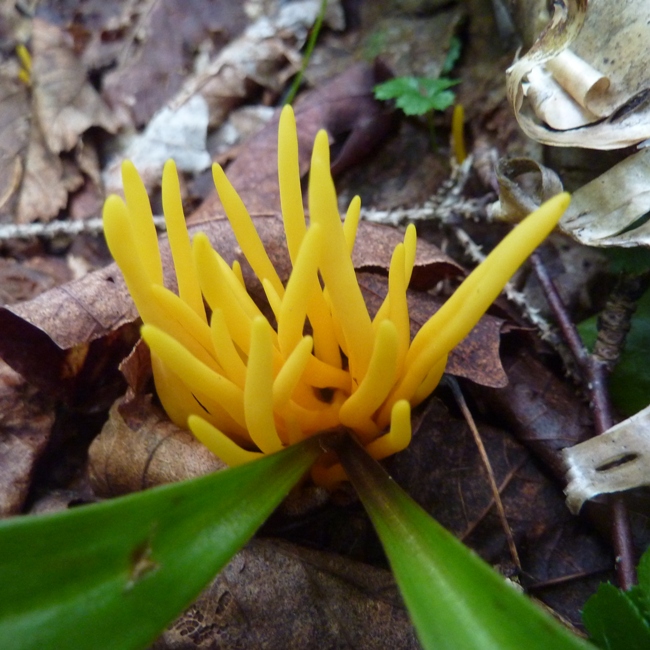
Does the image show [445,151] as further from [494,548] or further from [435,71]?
[494,548]

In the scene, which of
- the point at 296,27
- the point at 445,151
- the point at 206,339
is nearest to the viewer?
the point at 206,339

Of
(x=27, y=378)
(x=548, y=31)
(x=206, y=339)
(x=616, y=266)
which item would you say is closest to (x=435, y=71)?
(x=548, y=31)

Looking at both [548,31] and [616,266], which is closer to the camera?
[616,266]

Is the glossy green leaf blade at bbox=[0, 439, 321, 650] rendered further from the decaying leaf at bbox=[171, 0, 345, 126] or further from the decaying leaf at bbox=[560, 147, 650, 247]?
the decaying leaf at bbox=[171, 0, 345, 126]

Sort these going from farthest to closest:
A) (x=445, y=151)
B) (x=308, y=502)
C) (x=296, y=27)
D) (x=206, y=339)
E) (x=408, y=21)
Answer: (x=296, y=27) → (x=408, y=21) → (x=445, y=151) → (x=308, y=502) → (x=206, y=339)

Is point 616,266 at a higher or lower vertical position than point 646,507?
higher

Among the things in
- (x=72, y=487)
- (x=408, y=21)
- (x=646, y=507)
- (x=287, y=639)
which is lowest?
(x=646, y=507)

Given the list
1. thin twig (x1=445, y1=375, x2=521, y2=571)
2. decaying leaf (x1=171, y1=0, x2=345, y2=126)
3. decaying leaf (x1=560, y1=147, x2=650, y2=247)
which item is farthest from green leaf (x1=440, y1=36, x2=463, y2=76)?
thin twig (x1=445, y1=375, x2=521, y2=571)

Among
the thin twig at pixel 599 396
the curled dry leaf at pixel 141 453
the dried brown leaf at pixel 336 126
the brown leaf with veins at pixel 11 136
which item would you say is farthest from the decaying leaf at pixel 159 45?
the thin twig at pixel 599 396
